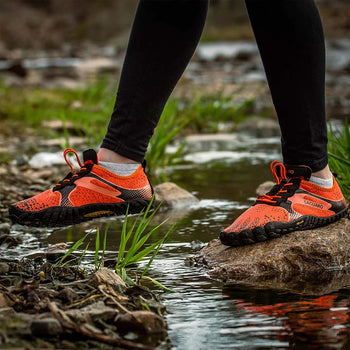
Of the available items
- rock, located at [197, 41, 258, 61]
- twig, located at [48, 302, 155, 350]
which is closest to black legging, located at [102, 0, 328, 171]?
twig, located at [48, 302, 155, 350]

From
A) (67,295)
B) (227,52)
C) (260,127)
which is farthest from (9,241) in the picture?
(227,52)

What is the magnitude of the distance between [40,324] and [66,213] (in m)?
0.87

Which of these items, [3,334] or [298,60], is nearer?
[3,334]

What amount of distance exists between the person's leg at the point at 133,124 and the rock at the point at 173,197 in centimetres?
Answer: 84

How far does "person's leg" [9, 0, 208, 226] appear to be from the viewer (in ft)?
8.01

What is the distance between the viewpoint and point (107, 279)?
2014mm

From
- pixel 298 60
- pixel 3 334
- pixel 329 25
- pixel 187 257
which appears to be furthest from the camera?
pixel 329 25

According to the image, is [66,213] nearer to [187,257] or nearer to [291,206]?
[187,257]

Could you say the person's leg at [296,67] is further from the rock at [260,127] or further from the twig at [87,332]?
the rock at [260,127]

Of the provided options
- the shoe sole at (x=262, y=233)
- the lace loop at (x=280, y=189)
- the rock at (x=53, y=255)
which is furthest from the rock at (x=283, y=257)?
Answer: the rock at (x=53, y=255)

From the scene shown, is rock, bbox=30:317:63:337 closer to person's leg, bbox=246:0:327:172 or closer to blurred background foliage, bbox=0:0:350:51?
person's leg, bbox=246:0:327:172

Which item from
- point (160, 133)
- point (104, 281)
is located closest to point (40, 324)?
point (104, 281)

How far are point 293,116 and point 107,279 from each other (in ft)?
2.75

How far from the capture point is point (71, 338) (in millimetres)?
1658
